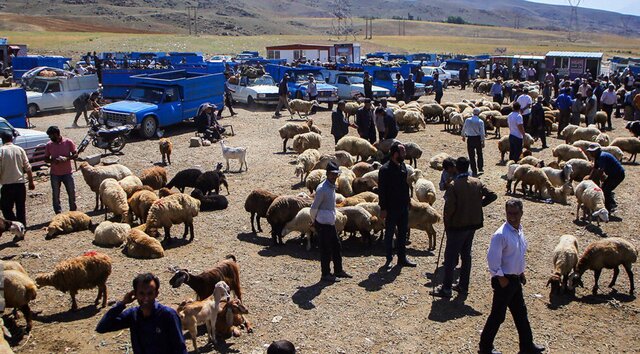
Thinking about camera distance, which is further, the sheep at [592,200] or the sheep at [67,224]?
the sheep at [592,200]

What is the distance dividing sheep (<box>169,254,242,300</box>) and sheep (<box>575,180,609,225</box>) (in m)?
7.28

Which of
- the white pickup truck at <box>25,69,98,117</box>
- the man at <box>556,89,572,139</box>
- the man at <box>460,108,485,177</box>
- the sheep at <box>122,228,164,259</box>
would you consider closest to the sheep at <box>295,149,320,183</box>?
the man at <box>460,108,485,177</box>

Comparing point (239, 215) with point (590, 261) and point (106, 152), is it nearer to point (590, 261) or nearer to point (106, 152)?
point (590, 261)

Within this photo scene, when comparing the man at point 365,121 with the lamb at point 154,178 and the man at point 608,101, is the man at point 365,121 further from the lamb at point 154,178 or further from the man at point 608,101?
the man at point 608,101

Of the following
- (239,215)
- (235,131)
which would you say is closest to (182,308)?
(239,215)

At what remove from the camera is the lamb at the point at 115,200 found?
37.9 feet

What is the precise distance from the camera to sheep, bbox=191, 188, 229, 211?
496 inches

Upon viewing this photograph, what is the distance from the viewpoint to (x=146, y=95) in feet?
71.8

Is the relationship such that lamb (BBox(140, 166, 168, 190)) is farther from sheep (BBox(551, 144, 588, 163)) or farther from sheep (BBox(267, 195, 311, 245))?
sheep (BBox(551, 144, 588, 163))

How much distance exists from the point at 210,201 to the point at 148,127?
920 cm

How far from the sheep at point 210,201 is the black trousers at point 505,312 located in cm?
720

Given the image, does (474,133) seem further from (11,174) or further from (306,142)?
(11,174)

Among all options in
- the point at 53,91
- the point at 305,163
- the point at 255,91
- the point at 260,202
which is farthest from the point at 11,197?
the point at 255,91

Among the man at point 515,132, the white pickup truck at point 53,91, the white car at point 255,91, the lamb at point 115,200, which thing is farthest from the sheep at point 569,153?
the white pickup truck at point 53,91
